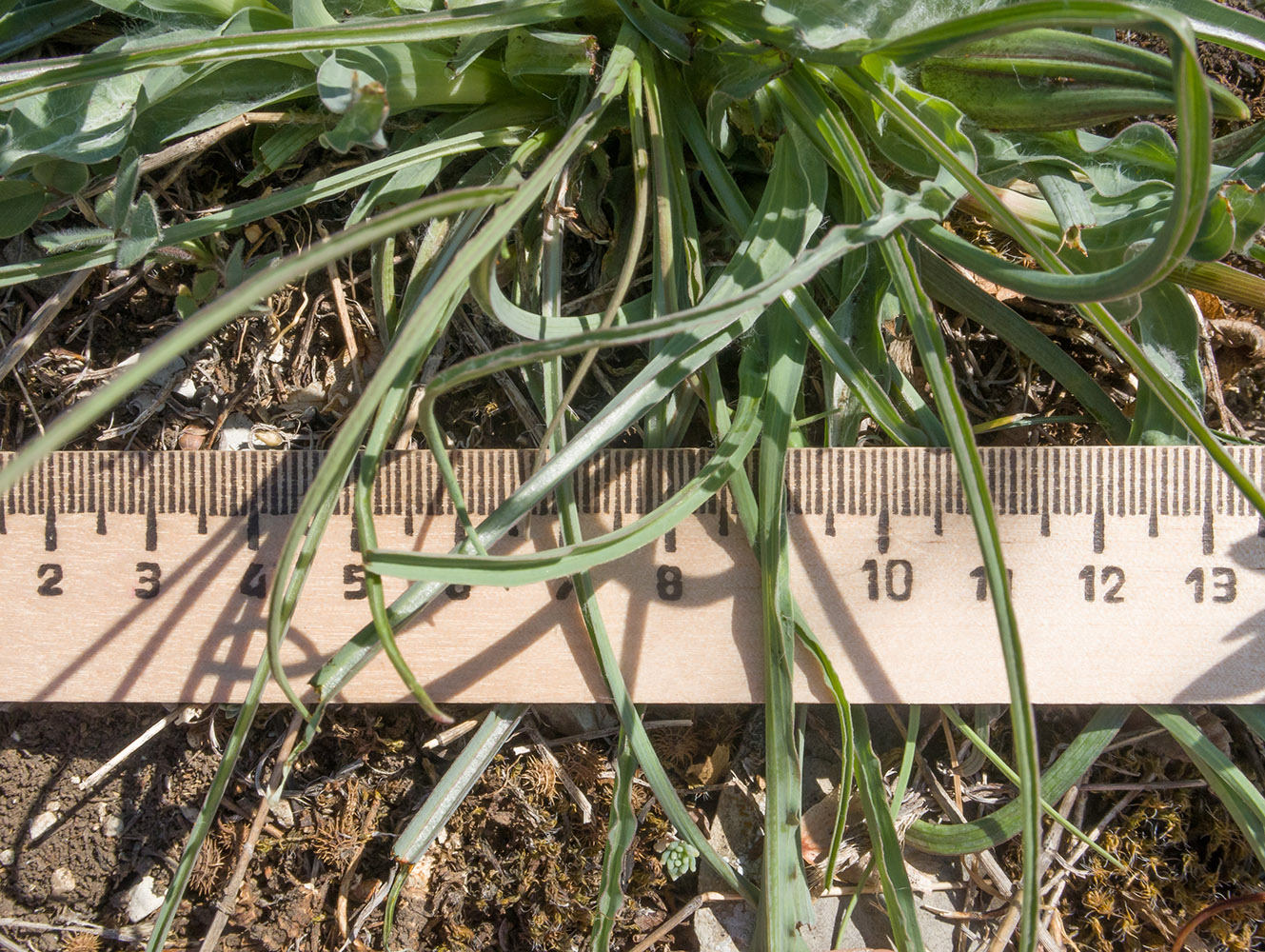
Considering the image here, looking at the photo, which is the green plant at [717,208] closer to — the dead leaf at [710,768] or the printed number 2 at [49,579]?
the dead leaf at [710,768]

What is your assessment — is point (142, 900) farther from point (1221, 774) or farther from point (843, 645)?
Result: point (1221, 774)

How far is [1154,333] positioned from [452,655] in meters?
1.03

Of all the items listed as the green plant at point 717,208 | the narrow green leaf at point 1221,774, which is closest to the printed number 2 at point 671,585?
the green plant at point 717,208

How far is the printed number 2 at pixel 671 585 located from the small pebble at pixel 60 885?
1.01 meters

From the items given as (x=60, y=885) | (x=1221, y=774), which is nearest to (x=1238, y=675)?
(x=1221, y=774)

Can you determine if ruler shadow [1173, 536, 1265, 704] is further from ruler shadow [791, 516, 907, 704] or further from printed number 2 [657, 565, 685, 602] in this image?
printed number 2 [657, 565, 685, 602]

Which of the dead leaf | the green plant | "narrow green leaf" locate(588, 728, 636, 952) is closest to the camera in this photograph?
the green plant

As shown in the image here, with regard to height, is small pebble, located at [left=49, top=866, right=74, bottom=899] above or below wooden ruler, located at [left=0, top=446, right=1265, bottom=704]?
below

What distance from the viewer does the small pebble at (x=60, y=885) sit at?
1.24 meters

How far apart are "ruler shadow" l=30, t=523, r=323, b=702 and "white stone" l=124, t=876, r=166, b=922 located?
13.6 inches

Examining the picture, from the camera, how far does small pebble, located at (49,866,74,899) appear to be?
1235mm

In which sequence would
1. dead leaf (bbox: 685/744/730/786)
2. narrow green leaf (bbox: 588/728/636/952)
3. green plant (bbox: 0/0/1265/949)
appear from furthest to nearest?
dead leaf (bbox: 685/744/730/786) → narrow green leaf (bbox: 588/728/636/952) → green plant (bbox: 0/0/1265/949)

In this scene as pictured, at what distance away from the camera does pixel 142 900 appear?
123 centimetres

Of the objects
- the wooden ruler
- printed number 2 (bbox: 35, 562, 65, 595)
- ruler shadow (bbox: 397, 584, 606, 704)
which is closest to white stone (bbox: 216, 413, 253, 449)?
the wooden ruler
